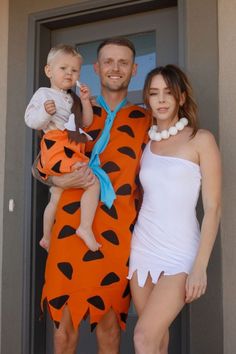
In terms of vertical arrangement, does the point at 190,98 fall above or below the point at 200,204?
above

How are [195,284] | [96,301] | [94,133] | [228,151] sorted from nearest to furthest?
[195,284] → [96,301] → [94,133] → [228,151]

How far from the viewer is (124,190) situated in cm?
254

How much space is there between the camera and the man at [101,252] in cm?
248

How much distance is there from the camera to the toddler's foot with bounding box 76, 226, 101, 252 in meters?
2.44

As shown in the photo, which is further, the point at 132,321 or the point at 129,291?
the point at 132,321

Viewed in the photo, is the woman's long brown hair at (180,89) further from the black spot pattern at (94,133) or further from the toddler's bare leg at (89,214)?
the toddler's bare leg at (89,214)

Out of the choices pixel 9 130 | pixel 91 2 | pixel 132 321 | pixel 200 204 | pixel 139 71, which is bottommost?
pixel 132 321

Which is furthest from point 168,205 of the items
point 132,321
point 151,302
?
point 132,321

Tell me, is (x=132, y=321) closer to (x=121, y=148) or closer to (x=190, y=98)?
(x=121, y=148)

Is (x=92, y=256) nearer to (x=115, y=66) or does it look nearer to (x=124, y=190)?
(x=124, y=190)

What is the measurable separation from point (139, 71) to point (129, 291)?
1.62 meters

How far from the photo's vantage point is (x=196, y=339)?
2857mm

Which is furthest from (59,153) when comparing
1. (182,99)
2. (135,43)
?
(135,43)

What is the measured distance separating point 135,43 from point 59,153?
53.5 inches
